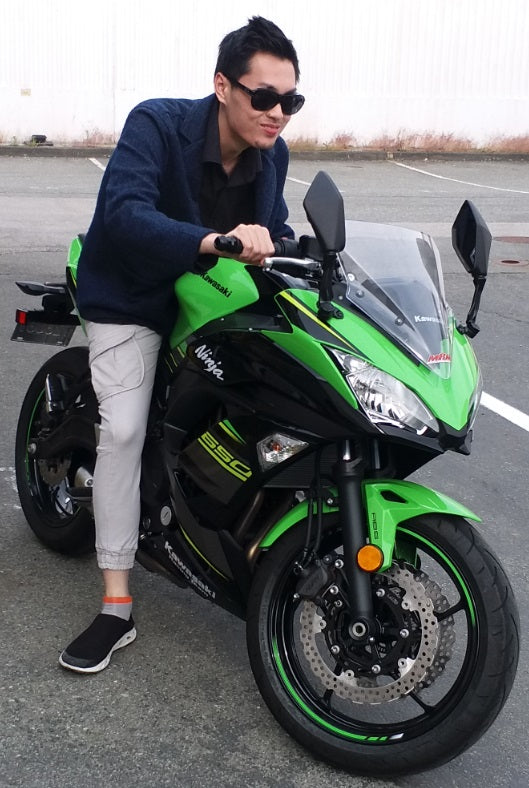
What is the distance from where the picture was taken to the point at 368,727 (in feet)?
9.46

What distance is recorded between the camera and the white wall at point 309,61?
22156 mm

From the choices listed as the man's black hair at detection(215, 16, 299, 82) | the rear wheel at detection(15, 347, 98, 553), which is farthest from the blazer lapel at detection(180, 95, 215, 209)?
the rear wheel at detection(15, 347, 98, 553)

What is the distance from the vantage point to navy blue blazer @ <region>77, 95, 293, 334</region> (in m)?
2.99

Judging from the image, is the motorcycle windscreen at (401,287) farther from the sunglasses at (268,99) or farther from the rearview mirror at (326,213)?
the sunglasses at (268,99)

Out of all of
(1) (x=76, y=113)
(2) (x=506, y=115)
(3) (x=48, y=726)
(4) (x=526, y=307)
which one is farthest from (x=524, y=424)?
(2) (x=506, y=115)

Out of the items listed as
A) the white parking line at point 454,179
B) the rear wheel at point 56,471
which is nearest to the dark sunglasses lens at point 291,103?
the rear wheel at point 56,471

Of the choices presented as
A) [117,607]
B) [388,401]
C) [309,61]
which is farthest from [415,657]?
[309,61]

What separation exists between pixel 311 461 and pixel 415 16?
22043 millimetres

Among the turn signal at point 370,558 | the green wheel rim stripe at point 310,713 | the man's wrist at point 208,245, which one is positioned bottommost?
the green wheel rim stripe at point 310,713

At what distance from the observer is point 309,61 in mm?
23250

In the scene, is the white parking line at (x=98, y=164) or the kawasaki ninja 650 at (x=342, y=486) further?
the white parking line at (x=98, y=164)

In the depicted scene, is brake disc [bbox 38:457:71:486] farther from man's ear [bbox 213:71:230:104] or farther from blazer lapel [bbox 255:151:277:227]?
man's ear [bbox 213:71:230:104]

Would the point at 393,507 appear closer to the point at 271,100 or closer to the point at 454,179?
the point at 271,100

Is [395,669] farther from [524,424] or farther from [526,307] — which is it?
[526,307]
